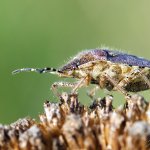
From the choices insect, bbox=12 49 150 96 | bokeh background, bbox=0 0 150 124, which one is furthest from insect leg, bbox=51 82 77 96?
bokeh background, bbox=0 0 150 124

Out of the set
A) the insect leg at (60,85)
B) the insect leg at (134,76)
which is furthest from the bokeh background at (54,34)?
the insect leg at (134,76)

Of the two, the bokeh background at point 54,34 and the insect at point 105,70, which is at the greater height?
the bokeh background at point 54,34

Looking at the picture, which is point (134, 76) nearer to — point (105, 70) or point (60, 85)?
point (105, 70)

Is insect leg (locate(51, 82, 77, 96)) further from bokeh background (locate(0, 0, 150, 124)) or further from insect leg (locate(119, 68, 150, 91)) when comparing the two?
bokeh background (locate(0, 0, 150, 124))

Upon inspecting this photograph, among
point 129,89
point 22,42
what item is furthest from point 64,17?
point 129,89

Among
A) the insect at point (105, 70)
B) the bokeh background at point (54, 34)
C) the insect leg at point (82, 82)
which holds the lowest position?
the insect leg at point (82, 82)

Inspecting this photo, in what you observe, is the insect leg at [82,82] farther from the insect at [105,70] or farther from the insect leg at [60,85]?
the insect leg at [60,85]
